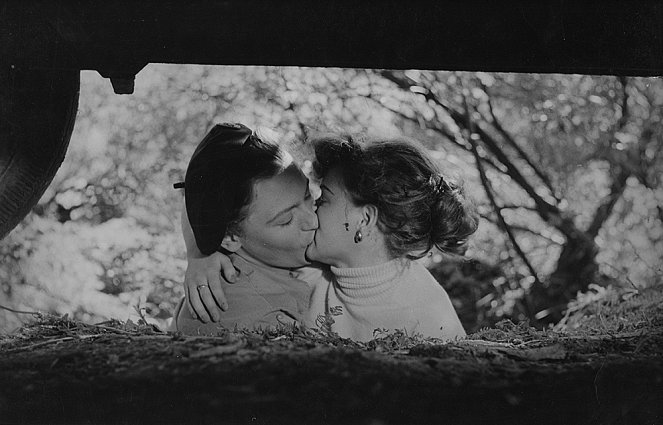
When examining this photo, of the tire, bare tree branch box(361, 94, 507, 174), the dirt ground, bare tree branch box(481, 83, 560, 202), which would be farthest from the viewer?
bare tree branch box(481, 83, 560, 202)

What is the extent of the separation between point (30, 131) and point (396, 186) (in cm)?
83

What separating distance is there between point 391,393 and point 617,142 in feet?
3.41

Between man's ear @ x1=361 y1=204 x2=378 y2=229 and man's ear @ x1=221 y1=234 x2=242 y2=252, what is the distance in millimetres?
289

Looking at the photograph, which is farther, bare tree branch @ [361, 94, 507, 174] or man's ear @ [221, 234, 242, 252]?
bare tree branch @ [361, 94, 507, 174]

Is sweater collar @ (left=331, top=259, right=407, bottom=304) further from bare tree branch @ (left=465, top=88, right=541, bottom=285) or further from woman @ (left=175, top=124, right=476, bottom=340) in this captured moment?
bare tree branch @ (left=465, top=88, right=541, bottom=285)

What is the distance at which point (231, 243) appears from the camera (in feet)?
6.27

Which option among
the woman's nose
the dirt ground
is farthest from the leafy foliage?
the dirt ground

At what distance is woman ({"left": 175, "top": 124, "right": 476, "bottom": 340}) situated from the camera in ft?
6.25

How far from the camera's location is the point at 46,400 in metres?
1.61

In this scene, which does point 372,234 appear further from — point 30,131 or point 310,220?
point 30,131

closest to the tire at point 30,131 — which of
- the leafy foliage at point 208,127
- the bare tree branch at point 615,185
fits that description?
the leafy foliage at point 208,127

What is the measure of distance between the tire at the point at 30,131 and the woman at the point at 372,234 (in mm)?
413

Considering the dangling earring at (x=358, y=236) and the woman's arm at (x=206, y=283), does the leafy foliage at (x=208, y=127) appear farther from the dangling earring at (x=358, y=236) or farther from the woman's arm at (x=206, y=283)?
the dangling earring at (x=358, y=236)

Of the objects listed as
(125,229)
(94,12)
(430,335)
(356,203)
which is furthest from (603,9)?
(125,229)
